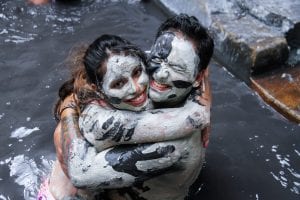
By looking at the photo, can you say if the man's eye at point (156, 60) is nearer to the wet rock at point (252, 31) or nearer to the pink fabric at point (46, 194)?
the pink fabric at point (46, 194)

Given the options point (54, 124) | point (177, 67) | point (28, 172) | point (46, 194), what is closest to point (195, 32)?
point (177, 67)

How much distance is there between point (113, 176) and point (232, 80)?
1.94 meters

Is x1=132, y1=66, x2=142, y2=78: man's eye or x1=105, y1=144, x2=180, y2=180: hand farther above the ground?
x1=132, y1=66, x2=142, y2=78: man's eye

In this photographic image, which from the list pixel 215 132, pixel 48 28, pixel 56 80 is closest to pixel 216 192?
pixel 215 132

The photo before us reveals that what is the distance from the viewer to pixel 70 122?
Result: 222 cm

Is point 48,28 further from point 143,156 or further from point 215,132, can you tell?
point 143,156

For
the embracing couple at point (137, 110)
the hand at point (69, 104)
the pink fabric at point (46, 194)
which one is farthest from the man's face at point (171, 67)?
the pink fabric at point (46, 194)

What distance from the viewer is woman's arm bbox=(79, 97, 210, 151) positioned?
79.4 inches

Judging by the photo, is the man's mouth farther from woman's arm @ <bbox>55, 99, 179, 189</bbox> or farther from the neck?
woman's arm @ <bbox>55, 99, 179, 189</bbox>

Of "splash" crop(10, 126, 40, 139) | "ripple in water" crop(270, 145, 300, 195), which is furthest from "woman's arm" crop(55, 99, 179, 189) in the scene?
"splash" crop(10, 126, 40, 139)

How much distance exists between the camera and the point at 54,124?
11.2 feet

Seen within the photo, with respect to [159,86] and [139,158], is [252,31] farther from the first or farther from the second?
[139,158]

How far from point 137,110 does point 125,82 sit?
0.43 feet

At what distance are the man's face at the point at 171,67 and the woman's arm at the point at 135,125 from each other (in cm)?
9
